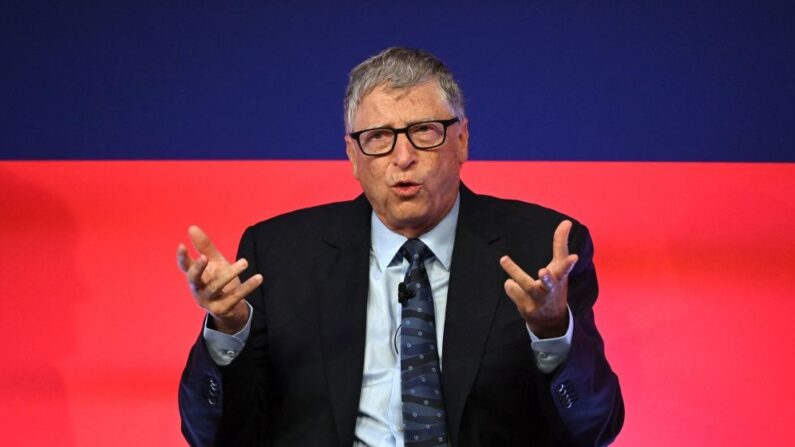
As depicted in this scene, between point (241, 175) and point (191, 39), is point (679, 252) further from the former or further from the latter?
point (191, 39)

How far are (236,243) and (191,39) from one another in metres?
0.53

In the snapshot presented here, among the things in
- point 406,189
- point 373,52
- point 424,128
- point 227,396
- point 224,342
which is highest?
point 373,52

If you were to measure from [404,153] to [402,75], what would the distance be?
0.54ft

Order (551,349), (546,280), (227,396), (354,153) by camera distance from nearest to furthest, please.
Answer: (546,280), (551,349), (227,396), (354,153)

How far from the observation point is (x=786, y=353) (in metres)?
2.25

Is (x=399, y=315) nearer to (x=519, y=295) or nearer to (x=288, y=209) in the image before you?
(x=519, y=295)

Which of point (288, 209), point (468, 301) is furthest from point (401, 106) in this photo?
point (288, 209)

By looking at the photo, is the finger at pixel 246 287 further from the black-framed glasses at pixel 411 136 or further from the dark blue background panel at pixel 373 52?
the dark blue background panel at pixel 373 52

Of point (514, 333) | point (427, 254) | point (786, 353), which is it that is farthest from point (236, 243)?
point (786, 353)

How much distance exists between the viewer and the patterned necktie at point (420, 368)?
176cm

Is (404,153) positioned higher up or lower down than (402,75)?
lower down

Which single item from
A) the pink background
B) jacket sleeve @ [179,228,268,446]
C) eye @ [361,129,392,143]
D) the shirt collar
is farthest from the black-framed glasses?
the pink background

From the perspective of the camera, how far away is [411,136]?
193 cm

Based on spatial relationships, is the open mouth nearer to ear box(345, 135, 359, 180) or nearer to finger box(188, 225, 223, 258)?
ear box(345, 135, 359, 180)
